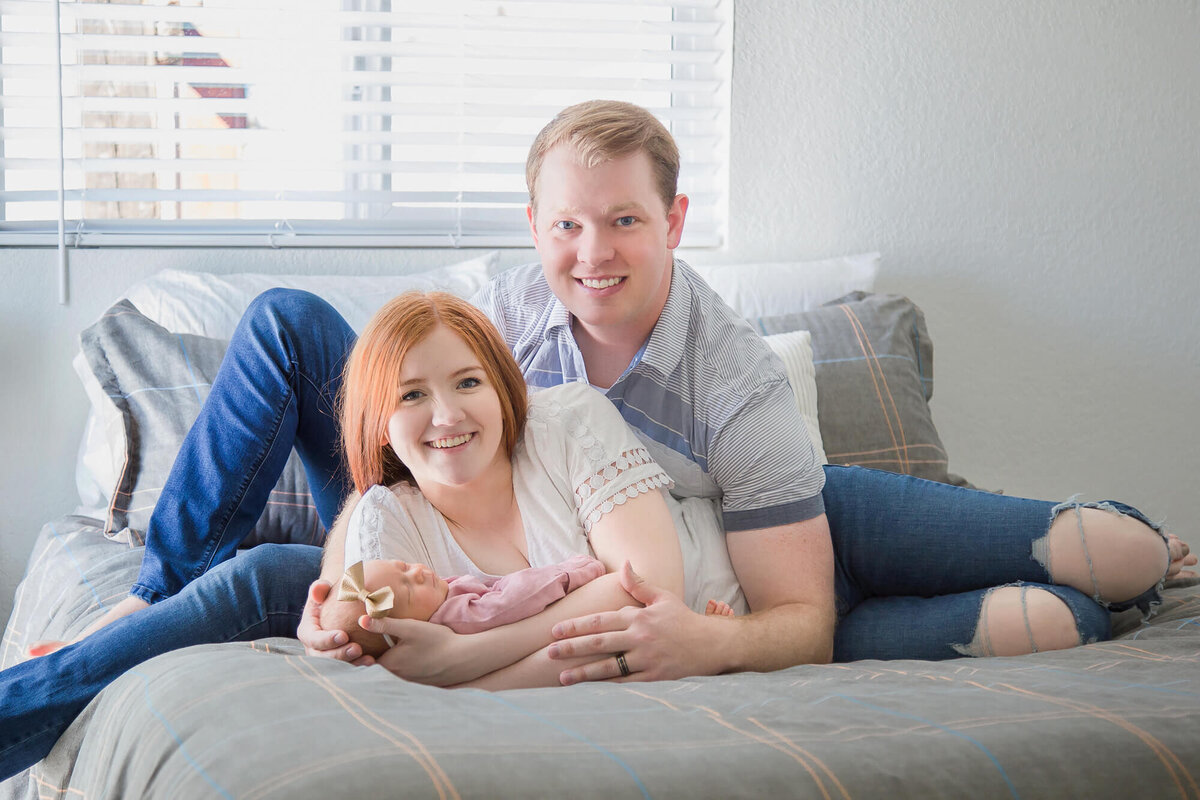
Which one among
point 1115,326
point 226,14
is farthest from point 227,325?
point 1115,326

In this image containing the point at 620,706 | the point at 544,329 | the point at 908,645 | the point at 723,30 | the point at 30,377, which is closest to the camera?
the point at 620,706

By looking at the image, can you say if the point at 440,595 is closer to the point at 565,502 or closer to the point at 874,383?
the point at 565,502

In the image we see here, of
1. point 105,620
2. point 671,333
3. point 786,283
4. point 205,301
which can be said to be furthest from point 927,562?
point 205,301

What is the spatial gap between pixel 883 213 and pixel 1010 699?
5.56 feet

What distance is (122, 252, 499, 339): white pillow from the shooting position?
191 centimetres

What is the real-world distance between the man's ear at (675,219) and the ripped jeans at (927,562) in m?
0.41

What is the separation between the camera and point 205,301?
194 cm

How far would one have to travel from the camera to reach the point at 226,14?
2152 millimetres

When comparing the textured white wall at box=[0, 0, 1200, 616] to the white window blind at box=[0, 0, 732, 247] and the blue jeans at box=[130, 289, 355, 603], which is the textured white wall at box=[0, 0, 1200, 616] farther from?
the blue jeans at box=[130, 289, 355, 603]

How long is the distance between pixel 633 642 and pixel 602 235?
1.72 feet

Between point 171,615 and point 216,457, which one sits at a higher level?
point 216,457

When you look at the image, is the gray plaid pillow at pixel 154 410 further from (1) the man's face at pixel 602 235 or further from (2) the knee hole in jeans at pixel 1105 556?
(2) the knee hole in jeans at pixel 1105 556

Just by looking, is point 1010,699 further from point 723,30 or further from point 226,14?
point 226,14

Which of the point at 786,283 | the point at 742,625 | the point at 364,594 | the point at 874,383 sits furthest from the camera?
the point at 786,283
